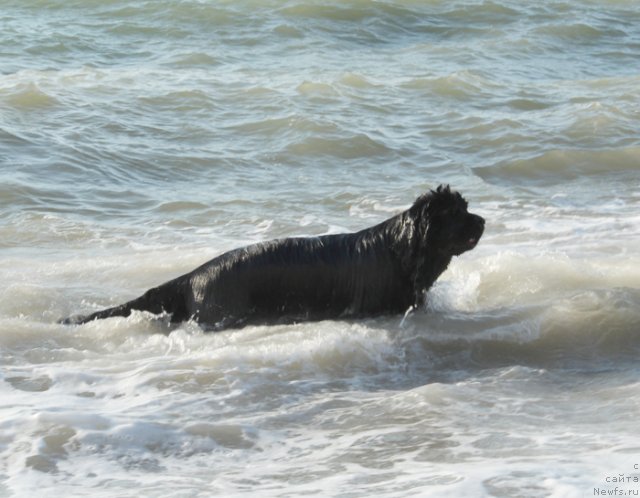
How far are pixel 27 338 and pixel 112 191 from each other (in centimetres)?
502

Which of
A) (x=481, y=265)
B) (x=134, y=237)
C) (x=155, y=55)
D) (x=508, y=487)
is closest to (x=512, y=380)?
(x=508, y=487)

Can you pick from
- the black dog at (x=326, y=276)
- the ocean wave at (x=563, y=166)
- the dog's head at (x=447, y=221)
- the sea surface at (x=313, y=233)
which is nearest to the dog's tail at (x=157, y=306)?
the black dog at (x=326, y=276)

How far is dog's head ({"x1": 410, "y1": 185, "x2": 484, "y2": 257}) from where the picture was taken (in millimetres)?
7730

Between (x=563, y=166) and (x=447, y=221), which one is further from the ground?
(x=563, y=166)

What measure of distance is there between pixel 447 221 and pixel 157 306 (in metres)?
2.03

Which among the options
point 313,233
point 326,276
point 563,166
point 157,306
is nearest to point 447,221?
point 326,276

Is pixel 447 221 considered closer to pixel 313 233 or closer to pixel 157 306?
pixel 157 306

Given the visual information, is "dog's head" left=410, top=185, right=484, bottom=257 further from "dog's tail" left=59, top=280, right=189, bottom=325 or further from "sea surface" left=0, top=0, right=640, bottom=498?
"dog's tail" left=59, top=280, right=189, bottom=325

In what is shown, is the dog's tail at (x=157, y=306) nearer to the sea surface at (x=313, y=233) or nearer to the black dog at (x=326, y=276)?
the black dog at (x=326, y=276)

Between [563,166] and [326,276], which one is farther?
[563,166]

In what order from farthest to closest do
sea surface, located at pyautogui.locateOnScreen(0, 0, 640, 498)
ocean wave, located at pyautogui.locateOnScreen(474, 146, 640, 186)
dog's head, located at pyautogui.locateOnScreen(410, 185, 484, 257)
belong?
ocean wave, located at pyautogui.locateOnScreen(474, 146, 640, 186), dog's head, located at pyautogui.locateOnScreen(410, 185, 484, 257), sea surface, located at pyautogui.locateOnScreen(0, 0, 640, 498)

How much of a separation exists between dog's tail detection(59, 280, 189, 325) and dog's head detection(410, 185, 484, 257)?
1.69 m

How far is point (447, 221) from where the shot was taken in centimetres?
773

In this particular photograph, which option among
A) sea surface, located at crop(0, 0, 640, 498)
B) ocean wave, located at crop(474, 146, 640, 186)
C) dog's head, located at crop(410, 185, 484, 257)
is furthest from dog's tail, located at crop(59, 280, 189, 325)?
ocean wave, located at crop(474, 146, 640, 186)
